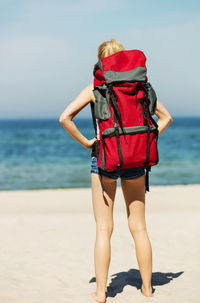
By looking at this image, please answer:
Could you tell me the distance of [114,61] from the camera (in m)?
3.07

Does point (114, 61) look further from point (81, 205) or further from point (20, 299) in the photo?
point (81, 205)

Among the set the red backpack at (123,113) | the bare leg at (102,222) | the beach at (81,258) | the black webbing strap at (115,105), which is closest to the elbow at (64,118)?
the red backpack at (123,113)

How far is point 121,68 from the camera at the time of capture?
308 cm

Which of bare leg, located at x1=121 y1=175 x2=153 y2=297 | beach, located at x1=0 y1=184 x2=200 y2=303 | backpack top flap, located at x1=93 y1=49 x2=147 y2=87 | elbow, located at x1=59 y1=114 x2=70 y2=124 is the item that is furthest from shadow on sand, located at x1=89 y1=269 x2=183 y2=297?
backpack top flap, located at x1=93 y1=49 x2=147 y2=87

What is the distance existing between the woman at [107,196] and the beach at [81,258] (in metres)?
0.42

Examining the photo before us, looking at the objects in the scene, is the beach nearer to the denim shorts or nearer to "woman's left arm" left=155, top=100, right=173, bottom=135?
the denim shorts

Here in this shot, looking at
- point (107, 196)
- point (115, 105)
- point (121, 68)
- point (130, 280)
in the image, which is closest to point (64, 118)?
point (115, 105)

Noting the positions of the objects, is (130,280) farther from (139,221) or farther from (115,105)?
(115,105)

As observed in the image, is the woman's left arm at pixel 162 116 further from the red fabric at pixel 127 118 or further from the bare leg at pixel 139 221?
the bare leg at pixel 139 221

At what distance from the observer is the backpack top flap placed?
3.03m

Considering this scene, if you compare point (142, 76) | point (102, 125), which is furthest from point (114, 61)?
point (102, 125)

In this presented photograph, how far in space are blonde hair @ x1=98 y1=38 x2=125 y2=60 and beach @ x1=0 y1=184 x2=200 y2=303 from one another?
6.55 feet

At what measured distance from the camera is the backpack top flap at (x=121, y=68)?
9.95 ft

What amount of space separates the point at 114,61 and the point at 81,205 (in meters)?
5.40
